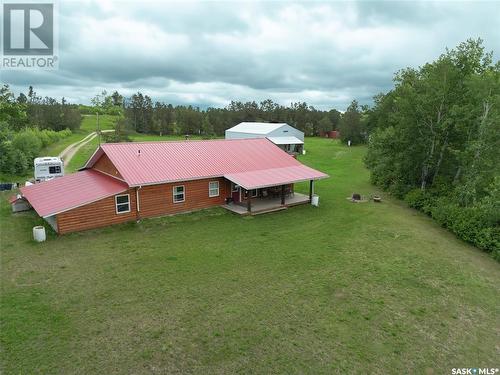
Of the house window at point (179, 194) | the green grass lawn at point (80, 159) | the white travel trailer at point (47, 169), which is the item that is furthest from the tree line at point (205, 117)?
the house window at point (179, 194)

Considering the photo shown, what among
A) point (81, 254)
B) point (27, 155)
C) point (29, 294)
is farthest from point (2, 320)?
point (27, 155)

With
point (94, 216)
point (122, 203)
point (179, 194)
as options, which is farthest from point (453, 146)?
point (94, 216)

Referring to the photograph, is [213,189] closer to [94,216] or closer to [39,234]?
[94,216]

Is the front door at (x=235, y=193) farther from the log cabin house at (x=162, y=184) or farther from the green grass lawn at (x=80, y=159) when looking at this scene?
the green grass lawn at (x=80, y=159)

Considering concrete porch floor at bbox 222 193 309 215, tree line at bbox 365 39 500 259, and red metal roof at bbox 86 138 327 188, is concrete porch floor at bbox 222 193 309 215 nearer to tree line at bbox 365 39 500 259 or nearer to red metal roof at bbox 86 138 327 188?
red metal roof at bbox 86 138 327 188

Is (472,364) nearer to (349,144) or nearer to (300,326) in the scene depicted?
(300,326)
